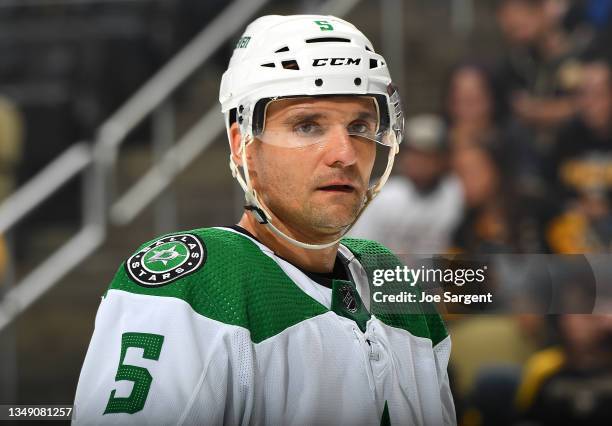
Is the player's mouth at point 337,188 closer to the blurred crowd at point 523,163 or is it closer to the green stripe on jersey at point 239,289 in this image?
the green stripe on jersey at point 239,289

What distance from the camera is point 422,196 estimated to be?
360 centimetres

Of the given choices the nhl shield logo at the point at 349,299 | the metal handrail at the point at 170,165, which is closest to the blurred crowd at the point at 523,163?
the metal handrail at the point at 170,165

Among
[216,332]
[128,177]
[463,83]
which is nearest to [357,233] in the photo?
[463,83]

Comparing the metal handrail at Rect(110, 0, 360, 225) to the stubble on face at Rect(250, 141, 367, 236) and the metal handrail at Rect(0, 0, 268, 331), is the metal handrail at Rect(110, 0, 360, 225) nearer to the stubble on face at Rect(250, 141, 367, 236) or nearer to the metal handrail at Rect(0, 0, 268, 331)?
the metal handrail at Rect(0, 0, 268, 331)

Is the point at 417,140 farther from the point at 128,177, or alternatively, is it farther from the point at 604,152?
the point at 128,177

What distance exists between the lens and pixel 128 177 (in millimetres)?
4145

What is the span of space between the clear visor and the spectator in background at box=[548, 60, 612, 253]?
2263mm

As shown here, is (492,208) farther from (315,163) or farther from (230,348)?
(230,348)

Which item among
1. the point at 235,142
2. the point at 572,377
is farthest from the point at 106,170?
the point at 235,142

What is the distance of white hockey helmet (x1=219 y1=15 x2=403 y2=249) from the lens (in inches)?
53.2

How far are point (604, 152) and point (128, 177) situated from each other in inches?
65.6

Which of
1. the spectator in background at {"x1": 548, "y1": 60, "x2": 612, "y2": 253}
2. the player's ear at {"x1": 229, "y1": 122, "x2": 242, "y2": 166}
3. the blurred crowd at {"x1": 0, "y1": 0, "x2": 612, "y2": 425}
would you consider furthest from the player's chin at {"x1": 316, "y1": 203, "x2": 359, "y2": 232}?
the spectator in background at {"x1": 548, "y1": 60, "x2": 612, "y2": 253}

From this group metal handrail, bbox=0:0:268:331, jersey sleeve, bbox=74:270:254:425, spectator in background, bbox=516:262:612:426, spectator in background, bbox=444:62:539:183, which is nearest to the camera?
jersey sleeve, bbox=74:270:254:425

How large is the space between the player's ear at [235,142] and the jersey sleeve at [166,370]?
0.82 feet
